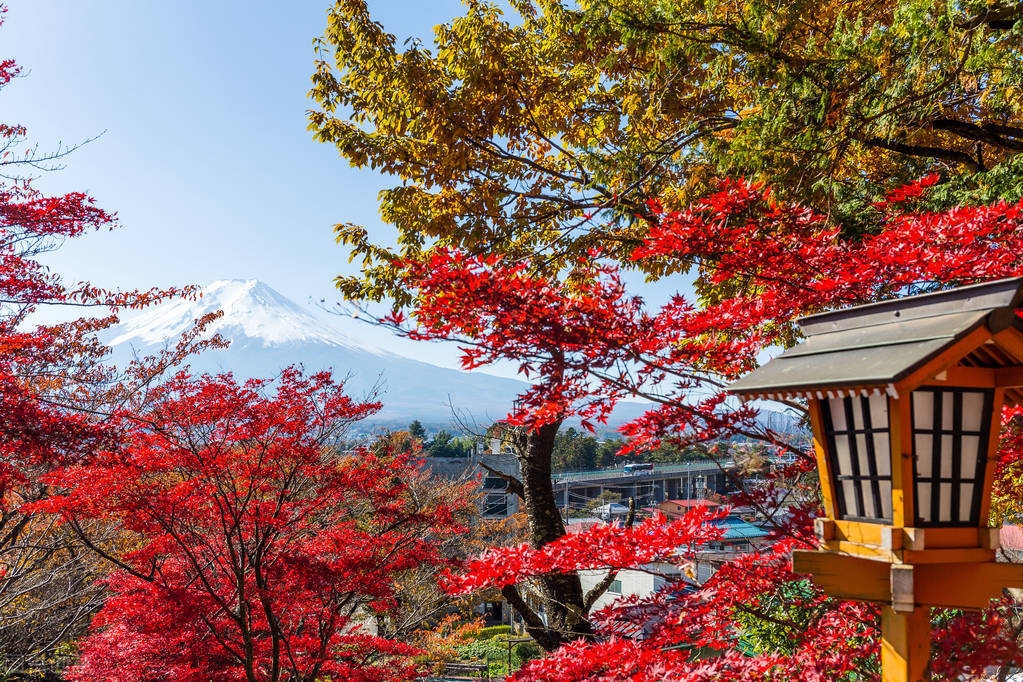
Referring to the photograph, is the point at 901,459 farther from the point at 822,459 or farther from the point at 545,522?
the point at 545,522

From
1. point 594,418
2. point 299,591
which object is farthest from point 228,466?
point 594,418

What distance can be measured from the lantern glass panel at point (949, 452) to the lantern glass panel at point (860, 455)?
0.08 metres

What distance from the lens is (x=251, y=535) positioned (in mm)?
6566

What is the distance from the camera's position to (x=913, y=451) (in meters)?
1.70

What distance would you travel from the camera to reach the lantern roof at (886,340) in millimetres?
1541

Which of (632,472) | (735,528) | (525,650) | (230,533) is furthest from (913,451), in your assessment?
(632,472)

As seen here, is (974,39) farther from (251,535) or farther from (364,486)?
(251,535)

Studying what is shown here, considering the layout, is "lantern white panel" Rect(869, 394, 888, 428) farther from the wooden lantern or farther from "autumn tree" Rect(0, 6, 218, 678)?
"autumn tree" Rect(0, 6, 218, 678)

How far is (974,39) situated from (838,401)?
10.7 ft

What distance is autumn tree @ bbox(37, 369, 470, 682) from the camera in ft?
17.9

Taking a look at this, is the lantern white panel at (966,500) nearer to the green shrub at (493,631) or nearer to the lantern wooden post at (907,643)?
the lantern wooden post at (907,643)

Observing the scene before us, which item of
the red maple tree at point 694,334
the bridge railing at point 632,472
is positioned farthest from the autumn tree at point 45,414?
the bridge railing at point 632,472

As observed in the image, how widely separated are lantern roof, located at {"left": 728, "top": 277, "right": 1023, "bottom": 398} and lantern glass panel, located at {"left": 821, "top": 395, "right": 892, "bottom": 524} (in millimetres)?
152

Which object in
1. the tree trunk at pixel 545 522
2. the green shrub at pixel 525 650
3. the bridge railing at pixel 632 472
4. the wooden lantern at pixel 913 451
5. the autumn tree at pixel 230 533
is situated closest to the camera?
the wooden lantern at pixel 913 451
